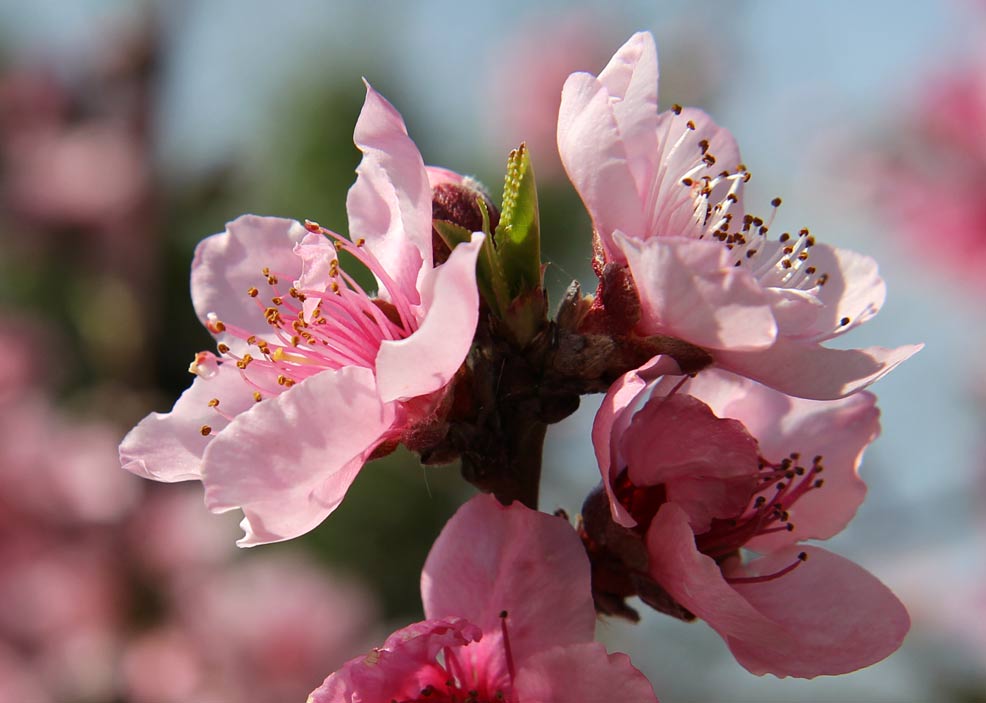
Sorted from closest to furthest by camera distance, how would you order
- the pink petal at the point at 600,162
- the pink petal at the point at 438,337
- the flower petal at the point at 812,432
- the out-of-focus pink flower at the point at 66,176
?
the pink petal at the point at 438,337 → the pink petal at the point at 600,162 → the flower petal at the point at 812,432 → the out-of-focus pink flower at the point at 66,176

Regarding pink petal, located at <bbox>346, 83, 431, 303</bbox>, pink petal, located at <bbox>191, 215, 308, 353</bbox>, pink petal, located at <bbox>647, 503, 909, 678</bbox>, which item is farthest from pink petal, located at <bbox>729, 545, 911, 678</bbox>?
pink petal, located at <bbox>191, 215, 308, 353</bbox>

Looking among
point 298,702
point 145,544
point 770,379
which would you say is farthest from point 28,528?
point 770,379

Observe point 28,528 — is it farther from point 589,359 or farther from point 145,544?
point 589,359

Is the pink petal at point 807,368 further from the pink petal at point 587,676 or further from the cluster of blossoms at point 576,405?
the pink petal at point 587,676

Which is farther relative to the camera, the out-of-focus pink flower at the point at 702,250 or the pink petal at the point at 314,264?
the pink petal at the point at 314,264

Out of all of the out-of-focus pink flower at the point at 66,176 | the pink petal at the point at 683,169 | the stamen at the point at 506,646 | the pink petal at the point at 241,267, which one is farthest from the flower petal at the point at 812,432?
the out-of-focus pink flower at the point at 66,176

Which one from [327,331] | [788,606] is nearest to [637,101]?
[327,331]
